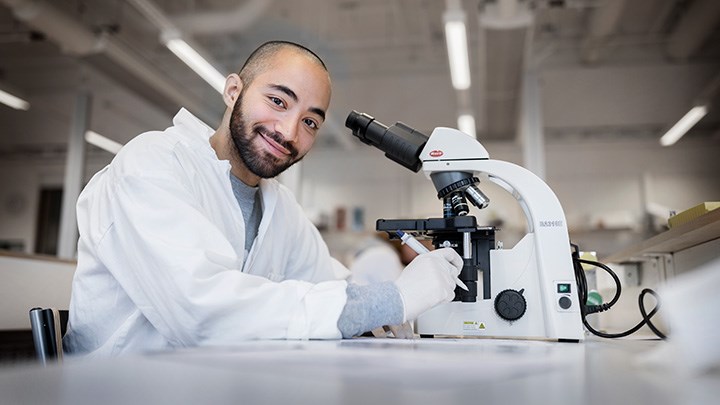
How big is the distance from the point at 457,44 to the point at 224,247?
2.72m

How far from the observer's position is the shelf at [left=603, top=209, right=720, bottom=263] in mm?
999

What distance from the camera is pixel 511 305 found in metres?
1.04

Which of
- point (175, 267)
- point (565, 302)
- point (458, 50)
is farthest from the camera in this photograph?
point (458, 50)

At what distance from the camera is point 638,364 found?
1.66ft

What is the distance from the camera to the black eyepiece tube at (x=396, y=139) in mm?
1139

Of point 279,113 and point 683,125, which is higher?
point 683,125

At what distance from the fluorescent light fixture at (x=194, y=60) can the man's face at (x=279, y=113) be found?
7.01 feet

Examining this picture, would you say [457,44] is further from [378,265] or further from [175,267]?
[175,267]

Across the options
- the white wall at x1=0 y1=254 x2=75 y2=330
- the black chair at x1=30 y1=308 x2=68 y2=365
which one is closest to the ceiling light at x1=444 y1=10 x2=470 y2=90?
the white wall at x1=0 y1=254 x2=75 y2=330

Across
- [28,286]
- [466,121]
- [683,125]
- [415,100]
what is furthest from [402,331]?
[415,100]

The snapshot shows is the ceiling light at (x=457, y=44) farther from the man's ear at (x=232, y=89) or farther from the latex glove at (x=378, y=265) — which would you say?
the man's ear at (x=232, y=89)

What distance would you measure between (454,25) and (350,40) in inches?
98.1

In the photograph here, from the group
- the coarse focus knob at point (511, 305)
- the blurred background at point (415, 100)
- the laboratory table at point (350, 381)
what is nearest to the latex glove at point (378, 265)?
the blurred background at point (415, 100)

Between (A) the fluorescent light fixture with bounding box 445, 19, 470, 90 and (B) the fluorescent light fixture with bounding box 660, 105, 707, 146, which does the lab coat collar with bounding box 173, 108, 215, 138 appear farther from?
(B) the fluorescent light fixture with bounding box 660, 105, 707, 146
